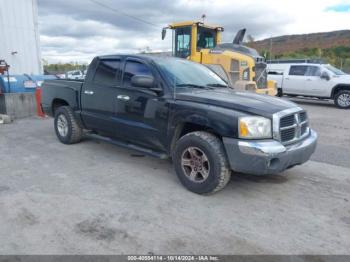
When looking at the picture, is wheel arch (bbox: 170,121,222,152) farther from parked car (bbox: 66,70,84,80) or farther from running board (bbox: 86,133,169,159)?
parked car (bbox: 66,70,84,80)

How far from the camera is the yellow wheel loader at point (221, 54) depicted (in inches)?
413

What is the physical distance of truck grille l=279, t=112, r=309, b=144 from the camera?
379 cm

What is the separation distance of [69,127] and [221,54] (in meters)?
6.32

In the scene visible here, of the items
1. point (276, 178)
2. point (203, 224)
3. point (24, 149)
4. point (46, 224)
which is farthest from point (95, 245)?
point (24, 149)

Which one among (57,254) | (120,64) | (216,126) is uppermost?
(120,64)

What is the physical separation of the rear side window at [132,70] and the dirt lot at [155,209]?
4.52 feet

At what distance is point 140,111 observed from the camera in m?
4.67

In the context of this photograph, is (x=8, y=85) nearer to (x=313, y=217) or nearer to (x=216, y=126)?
(x=216, y=126)

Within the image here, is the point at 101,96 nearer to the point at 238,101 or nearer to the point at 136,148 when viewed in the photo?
the point at 136,148

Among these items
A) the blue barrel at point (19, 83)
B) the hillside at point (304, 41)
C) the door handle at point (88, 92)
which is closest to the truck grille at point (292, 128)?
the door handle at point (88, 92)

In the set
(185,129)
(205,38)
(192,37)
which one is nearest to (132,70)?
(185,129)

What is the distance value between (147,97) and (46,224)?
7.13ft

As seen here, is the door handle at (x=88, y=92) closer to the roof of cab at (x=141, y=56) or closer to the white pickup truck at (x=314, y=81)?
the roof of cab at (x=141, y=56)

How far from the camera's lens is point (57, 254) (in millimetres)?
2768
